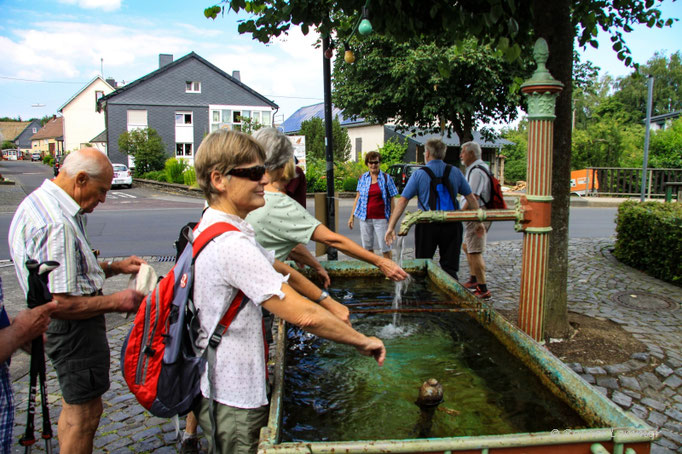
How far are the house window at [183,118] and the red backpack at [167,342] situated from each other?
44.7 m

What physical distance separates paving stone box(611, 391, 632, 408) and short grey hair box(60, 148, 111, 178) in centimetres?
358

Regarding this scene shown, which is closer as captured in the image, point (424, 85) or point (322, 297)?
point (322, 297)

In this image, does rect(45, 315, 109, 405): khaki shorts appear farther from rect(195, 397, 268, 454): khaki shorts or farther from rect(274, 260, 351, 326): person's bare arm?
rect(274, 260, 351, 326): person's bare arm

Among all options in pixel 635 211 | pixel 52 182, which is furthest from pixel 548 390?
pixel 635 211

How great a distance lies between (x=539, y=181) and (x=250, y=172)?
1.96 m

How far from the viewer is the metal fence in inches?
902

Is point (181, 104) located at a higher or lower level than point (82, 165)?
higher

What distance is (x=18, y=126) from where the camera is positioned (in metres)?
122

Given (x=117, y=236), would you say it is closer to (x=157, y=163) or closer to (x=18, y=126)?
(x=157, y=163)

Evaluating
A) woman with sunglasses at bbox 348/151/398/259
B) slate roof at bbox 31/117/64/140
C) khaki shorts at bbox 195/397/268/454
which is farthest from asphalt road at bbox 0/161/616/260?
slate roof at bbox 31/117/64/140

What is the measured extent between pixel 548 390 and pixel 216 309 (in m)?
1.63

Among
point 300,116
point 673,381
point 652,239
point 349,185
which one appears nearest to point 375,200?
point 652,239

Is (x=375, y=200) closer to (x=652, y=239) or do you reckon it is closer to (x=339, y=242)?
(x=652, y=239)

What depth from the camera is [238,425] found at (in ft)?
6.46
